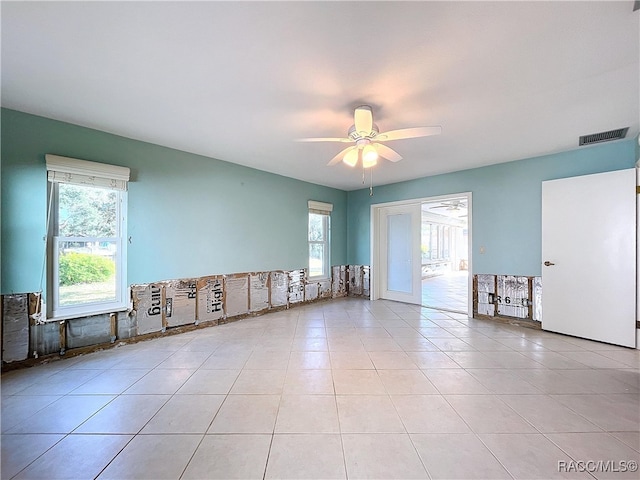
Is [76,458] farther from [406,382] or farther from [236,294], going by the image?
[236,294]

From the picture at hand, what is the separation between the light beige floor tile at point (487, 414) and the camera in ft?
5.65

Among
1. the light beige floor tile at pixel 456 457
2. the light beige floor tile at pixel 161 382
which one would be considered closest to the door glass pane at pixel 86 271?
the light beige floor tile at pixel 161 382

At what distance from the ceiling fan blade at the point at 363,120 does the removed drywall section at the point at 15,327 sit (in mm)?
3716

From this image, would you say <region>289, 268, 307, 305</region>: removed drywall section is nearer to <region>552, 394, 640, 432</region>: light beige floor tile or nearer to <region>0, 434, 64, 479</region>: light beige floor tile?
<region>0, 434, 64, 479</region>: light beige floor tile

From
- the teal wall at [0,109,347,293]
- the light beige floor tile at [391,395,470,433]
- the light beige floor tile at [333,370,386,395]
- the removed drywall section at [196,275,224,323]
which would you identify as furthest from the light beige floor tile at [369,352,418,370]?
the teal wall at [0,109,347,293]

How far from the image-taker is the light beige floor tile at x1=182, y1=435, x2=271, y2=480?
1388 millimetres

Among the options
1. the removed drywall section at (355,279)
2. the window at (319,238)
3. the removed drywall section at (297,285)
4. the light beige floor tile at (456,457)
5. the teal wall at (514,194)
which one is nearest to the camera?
the light beige floor tile at (456,457)

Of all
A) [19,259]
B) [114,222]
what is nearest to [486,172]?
[114,222]

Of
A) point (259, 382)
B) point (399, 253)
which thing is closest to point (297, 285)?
point (399, 253)

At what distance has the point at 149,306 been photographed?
336cm

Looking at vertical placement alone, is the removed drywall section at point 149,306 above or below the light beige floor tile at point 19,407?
above

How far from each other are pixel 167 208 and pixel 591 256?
18.8ft

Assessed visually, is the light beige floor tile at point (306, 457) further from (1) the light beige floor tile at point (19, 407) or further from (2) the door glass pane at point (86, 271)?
(2) the door glass pane at point (86, 271)

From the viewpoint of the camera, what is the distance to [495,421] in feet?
5.88
